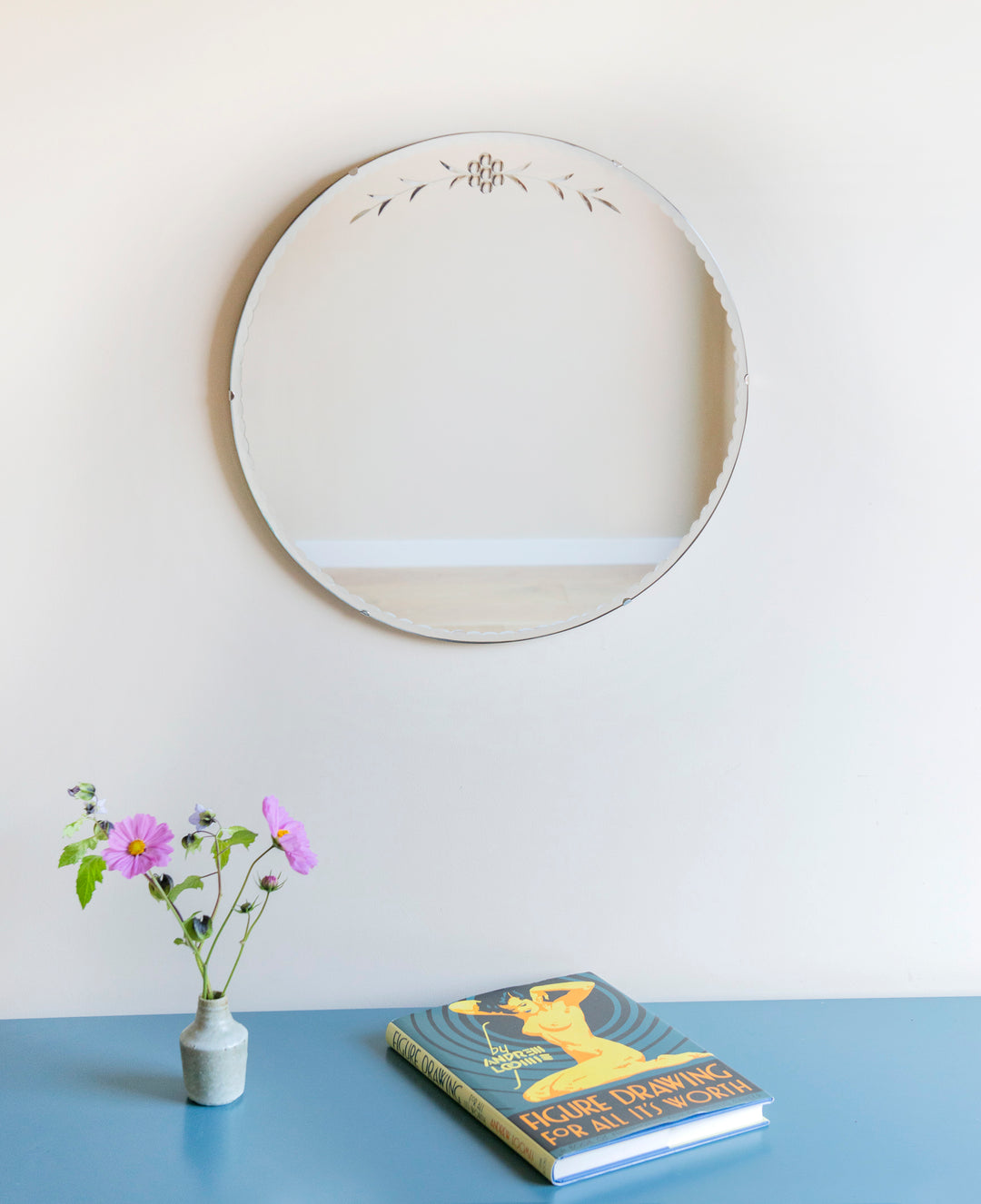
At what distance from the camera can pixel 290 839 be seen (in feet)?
3.28

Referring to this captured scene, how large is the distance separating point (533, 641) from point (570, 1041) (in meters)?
0.43

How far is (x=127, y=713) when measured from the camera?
44.4 inches

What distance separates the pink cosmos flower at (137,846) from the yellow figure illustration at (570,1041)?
0.37m

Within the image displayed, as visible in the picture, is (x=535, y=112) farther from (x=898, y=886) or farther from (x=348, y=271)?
(x=898, y=886)

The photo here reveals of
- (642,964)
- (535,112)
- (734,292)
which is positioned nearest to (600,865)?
(642,964)

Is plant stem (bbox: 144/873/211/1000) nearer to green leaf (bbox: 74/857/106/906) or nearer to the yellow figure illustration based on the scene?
green leaf (bbox: 74/857/106/906)

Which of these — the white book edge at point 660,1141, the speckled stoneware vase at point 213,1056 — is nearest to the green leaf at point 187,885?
the speckled stoneware vase at point 213,1056

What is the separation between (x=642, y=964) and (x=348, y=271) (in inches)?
34.5

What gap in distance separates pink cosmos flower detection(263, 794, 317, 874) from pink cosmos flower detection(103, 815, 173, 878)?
0.10 m

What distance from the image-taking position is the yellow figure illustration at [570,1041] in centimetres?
97

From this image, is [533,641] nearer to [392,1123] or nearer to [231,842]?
[231,842]

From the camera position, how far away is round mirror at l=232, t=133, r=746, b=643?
3.62 feet

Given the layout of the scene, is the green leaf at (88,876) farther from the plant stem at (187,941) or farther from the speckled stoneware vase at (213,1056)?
the speckled stoneware vase at (213,1056)

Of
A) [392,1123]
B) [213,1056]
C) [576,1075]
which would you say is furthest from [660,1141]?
[213,1056]
